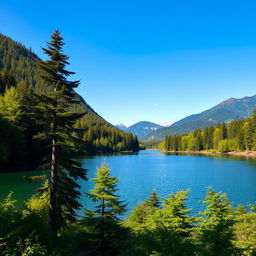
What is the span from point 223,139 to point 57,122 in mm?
134911

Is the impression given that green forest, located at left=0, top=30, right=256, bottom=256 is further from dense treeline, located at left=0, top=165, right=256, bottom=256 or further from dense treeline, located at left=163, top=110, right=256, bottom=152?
dense treeline, located at left=163, top=110, right=256, bottom=152

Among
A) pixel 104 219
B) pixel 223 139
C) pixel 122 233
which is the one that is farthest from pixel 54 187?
pixel 223 139

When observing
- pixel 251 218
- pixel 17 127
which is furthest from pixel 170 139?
pixel 251 218

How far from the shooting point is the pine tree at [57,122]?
41.4 feet

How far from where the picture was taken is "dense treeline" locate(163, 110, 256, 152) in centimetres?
10144

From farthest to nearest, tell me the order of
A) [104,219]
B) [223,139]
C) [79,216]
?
[223,139] < [79,216] < [104,219]

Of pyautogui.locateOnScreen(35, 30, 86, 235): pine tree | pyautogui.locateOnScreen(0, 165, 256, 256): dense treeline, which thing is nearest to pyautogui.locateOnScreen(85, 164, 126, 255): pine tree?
pyautogui.locateOnScreen(0, 165, 256, 256): dense treeline

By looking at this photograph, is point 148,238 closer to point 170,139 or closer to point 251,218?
point 251,218

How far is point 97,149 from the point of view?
14338cm

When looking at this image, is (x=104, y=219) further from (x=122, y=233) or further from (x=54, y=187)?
(x=54, y=187)

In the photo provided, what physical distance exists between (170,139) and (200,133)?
33427 mm

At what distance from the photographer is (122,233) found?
11.0 metres

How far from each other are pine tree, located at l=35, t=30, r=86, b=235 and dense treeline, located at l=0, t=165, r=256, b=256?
5.54 feet

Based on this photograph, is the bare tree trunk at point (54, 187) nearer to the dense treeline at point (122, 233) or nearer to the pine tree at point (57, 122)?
the pine tree at point (57, 122)
